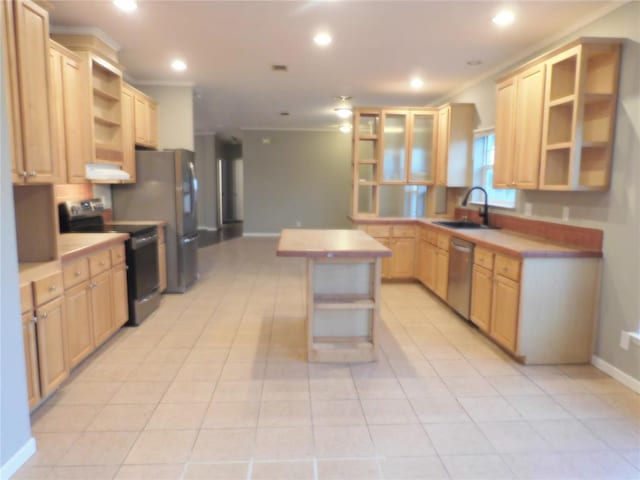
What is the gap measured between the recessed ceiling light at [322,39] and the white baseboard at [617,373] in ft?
11.0

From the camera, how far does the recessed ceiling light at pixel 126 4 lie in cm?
302

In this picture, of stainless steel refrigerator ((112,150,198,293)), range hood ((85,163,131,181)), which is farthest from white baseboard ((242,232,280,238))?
range hood ((85,163,131,181))

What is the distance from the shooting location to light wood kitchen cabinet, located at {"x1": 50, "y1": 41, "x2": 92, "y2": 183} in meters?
3.23

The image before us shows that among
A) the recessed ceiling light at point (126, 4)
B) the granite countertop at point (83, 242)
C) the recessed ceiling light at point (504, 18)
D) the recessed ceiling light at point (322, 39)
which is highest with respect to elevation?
the recessed ceiling light at point (322, 39)

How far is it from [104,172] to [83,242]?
3.02 feet

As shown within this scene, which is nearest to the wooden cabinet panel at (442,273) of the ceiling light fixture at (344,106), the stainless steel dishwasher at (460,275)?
the stainless steel dishwasher at (460,275)

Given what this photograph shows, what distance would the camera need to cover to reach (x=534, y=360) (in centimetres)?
317

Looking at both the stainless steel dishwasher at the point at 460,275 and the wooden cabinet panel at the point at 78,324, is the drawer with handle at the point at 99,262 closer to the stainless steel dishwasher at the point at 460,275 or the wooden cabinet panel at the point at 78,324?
the wooden cabinet panel at the point at 78,324

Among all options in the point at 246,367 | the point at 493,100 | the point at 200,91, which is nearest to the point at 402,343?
the point at 246,367

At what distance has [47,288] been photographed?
2.47 metres

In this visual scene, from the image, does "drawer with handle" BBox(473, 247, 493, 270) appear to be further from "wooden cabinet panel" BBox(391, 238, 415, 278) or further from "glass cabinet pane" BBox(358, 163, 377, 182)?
"glass cabinet pane" BBox(358, 163, 377, 182)

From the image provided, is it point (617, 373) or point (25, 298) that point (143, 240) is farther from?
point (617, 373)

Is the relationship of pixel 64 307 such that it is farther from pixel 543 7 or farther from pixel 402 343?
pixel 543 7

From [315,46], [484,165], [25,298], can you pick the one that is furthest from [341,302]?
[484,165]
